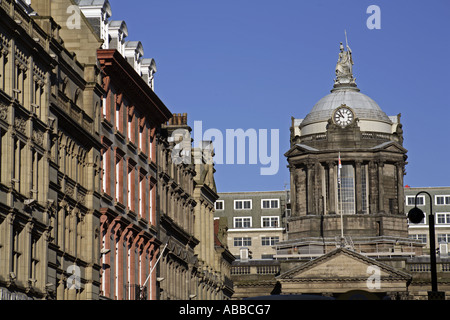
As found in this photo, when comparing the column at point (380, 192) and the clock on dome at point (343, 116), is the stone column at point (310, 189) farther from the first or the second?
the column at point (380, 192)

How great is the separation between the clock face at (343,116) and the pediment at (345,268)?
55.2ft

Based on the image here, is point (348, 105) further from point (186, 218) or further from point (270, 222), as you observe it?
point (186, 218)

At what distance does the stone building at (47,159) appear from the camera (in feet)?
154

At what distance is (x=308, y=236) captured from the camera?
14888 centimetres

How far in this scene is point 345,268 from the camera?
463ft

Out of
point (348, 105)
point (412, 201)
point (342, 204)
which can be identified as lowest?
point (342, 204)

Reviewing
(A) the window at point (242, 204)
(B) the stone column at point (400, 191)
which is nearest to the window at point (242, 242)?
(A) the window at point (242, 204)

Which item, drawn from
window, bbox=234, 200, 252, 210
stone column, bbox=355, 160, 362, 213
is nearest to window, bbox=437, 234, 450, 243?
window, bbox=234, 200, 252, 210

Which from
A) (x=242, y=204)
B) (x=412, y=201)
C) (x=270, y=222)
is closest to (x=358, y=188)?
(x=270, y=222)

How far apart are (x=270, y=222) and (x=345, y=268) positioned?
1983 inches

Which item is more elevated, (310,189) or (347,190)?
(310,189)

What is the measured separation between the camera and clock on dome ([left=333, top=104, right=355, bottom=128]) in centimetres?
14812

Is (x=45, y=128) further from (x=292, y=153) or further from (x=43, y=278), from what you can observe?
(x=292, y=153)
